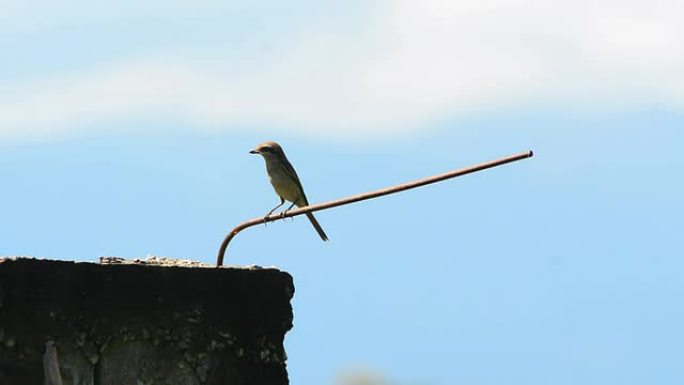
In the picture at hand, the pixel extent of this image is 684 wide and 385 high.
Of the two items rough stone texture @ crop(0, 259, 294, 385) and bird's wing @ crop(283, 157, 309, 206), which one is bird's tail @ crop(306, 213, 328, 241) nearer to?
bird's wing @ crop(283, 157, 309, 206)

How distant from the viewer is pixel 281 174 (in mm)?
13383

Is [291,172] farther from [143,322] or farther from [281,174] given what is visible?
[143,322]

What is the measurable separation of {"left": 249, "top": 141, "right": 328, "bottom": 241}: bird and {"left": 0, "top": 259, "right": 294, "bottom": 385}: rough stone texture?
6.52 metres

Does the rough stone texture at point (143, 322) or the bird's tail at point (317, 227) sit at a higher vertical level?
the bird's tail at point (317, 227)

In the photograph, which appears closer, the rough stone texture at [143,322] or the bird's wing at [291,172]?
the rough stone texture at [143,322]

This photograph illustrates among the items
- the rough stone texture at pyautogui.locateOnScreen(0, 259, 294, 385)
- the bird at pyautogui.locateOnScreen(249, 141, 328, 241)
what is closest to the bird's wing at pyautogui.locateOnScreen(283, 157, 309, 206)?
the bird at pyautogui.locateOnScreen(249, 141, 328, 241)

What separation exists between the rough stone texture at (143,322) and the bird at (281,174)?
652cm

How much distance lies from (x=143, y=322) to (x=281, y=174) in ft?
23.4

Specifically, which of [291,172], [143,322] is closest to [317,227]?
[291,172]

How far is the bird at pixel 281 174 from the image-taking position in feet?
43.9

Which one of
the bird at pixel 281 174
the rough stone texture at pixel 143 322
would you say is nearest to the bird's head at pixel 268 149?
the bird at pixel 281 174

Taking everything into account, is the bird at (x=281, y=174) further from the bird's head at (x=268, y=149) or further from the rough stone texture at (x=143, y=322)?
the rough stone texture at (x=143, y=322)

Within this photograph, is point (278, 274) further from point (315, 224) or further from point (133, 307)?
point (315, 224)

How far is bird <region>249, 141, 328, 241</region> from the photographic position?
13.4m
